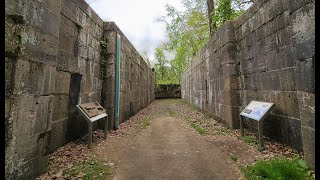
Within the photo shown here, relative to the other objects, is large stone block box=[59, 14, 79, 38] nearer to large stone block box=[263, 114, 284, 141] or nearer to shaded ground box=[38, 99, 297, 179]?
shaded ground box=[38, 99, 297, 179]

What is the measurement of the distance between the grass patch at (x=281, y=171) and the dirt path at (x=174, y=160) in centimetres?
25

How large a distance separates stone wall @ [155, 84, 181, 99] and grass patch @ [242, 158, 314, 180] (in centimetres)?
2461

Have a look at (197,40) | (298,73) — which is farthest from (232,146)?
(197,40)

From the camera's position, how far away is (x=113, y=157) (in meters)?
4.02

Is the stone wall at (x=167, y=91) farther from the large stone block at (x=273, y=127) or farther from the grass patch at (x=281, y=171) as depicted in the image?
the grass patch at (x=281, y=171)

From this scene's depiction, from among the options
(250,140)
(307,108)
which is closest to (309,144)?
(307,108)

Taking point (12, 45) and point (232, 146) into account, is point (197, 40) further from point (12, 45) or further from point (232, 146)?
point (12, 45)

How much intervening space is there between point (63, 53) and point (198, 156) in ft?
12.2

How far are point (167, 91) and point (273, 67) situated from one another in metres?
24.3

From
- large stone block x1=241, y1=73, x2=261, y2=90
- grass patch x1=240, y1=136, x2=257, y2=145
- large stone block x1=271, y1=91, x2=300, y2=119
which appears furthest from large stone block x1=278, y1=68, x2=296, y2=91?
grass patch x1=240, y1=136, x2=257, y2=145

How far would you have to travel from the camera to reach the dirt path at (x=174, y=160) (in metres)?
3.14

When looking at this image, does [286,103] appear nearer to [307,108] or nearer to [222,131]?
[307,108]

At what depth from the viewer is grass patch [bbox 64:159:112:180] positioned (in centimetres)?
303

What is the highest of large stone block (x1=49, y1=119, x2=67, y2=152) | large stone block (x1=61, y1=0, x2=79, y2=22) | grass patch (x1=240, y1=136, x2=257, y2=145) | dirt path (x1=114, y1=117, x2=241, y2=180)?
large stone block (x1=61, y1=0, x2=79, y2=22)
